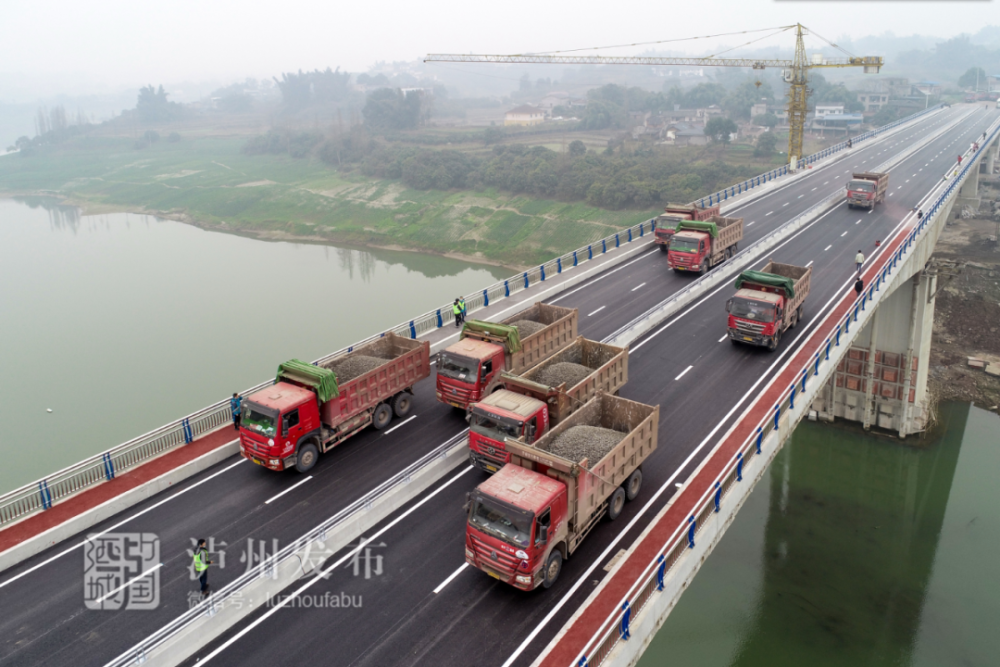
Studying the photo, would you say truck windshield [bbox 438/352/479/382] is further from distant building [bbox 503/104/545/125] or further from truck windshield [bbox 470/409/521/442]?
distant building [bbox 503/104/545/125]

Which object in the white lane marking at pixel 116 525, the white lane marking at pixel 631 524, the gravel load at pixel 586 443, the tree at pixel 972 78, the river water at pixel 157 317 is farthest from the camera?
the tree at pixel 972 78

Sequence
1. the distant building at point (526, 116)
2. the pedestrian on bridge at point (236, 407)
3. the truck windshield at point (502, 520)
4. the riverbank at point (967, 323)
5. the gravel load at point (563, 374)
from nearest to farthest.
→ the truck windshield at point (502, 520) → the gravel load at point (563, 374) → the pedestrian on bridge at point (236, 407) → the riverbank at point (967, 323) → the distant building at point (526, 116)

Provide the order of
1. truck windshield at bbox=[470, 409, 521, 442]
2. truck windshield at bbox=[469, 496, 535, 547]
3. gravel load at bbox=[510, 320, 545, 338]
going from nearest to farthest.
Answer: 1. truck windshield at bbox=[469, 496, 535, 547]
2. truck windshield at bbox=[470, 409, 521, 442]
3. gravel load at bbox=[510, 320, 545, 338]

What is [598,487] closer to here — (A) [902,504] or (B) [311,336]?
(A) [902,504]

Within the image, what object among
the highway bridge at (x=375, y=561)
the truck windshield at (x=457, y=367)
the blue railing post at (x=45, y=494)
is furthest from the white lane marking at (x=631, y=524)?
the blue railing post at (x=45, y=494)

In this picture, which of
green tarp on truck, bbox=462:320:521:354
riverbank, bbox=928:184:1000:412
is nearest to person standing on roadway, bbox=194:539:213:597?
green tarp on truck, bbox=462:320:521:354

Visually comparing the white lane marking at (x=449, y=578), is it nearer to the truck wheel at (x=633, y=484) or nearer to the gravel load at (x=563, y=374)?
the truck wheel at (x=633, y=484)

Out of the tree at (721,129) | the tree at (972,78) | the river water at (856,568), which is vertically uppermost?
the tree at (972,78)
